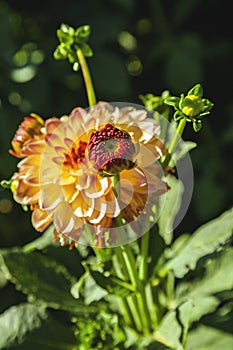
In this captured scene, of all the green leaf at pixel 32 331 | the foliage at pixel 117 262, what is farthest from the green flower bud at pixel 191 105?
the green leaf at pixel 32 331

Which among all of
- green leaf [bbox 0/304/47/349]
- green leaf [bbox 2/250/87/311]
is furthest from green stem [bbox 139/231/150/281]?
green leaf [bbox 0/304/47/349]

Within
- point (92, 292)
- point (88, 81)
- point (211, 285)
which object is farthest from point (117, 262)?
point (88, 81)

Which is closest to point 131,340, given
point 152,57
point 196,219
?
point 196,219

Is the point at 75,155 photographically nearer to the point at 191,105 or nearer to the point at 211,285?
the point at 191,105

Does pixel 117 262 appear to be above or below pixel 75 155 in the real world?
below

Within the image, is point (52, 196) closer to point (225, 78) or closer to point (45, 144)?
point (45, 144)
